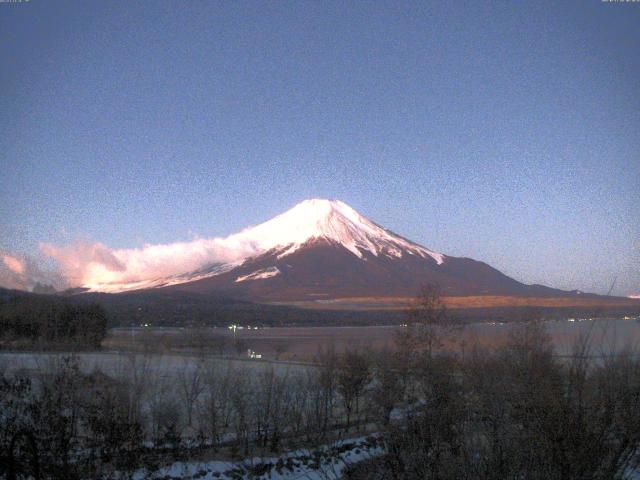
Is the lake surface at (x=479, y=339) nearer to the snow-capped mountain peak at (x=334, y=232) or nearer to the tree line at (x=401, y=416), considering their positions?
the tree line at (x=401, y=416)

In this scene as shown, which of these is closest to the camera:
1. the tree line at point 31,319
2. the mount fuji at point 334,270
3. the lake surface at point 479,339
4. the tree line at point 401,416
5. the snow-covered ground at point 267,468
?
the tree line at point 401,416

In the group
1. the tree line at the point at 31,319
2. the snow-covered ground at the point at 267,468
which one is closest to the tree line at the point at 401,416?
the snow-covered ground at the point at 267,468

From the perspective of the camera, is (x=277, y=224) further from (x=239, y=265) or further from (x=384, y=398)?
(x=384, y=398)

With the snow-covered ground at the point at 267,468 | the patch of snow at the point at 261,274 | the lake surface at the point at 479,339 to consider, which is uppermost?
the patch of snow at the point at 261,274

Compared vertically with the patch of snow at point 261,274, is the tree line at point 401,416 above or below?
below

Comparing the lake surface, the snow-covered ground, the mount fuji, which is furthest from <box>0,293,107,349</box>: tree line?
the mount fuji

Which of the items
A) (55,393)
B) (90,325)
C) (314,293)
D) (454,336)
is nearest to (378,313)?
(314,293)

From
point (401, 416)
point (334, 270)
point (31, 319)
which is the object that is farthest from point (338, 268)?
point (401, 416)
